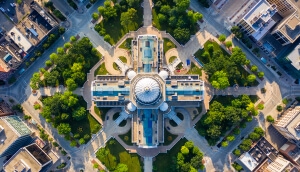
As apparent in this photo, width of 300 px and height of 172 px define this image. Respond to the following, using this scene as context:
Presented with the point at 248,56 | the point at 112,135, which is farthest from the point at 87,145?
the point at 248,56

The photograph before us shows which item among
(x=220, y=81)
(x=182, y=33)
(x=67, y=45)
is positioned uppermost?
(x=67, y=45)

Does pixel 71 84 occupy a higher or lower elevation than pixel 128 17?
lower

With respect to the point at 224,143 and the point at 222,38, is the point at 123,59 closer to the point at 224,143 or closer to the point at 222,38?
the point at 222,38

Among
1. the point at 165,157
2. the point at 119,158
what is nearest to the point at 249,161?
the point at 165,157

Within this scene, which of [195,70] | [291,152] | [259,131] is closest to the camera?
[291,152]

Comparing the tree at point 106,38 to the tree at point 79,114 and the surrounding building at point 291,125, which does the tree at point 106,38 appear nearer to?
the tree at point 79,114

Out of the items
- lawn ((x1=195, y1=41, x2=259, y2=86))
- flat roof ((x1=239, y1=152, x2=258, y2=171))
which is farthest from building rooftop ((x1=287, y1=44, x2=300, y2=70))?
flat roof ((x1=239, y1=152, x2=258, y2=171))

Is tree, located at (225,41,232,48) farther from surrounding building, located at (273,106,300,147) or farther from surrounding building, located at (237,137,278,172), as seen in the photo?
surrounding building, located at (237,137,278,172)

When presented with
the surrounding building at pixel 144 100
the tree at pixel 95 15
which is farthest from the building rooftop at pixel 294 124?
the tree at pixel 95 15
